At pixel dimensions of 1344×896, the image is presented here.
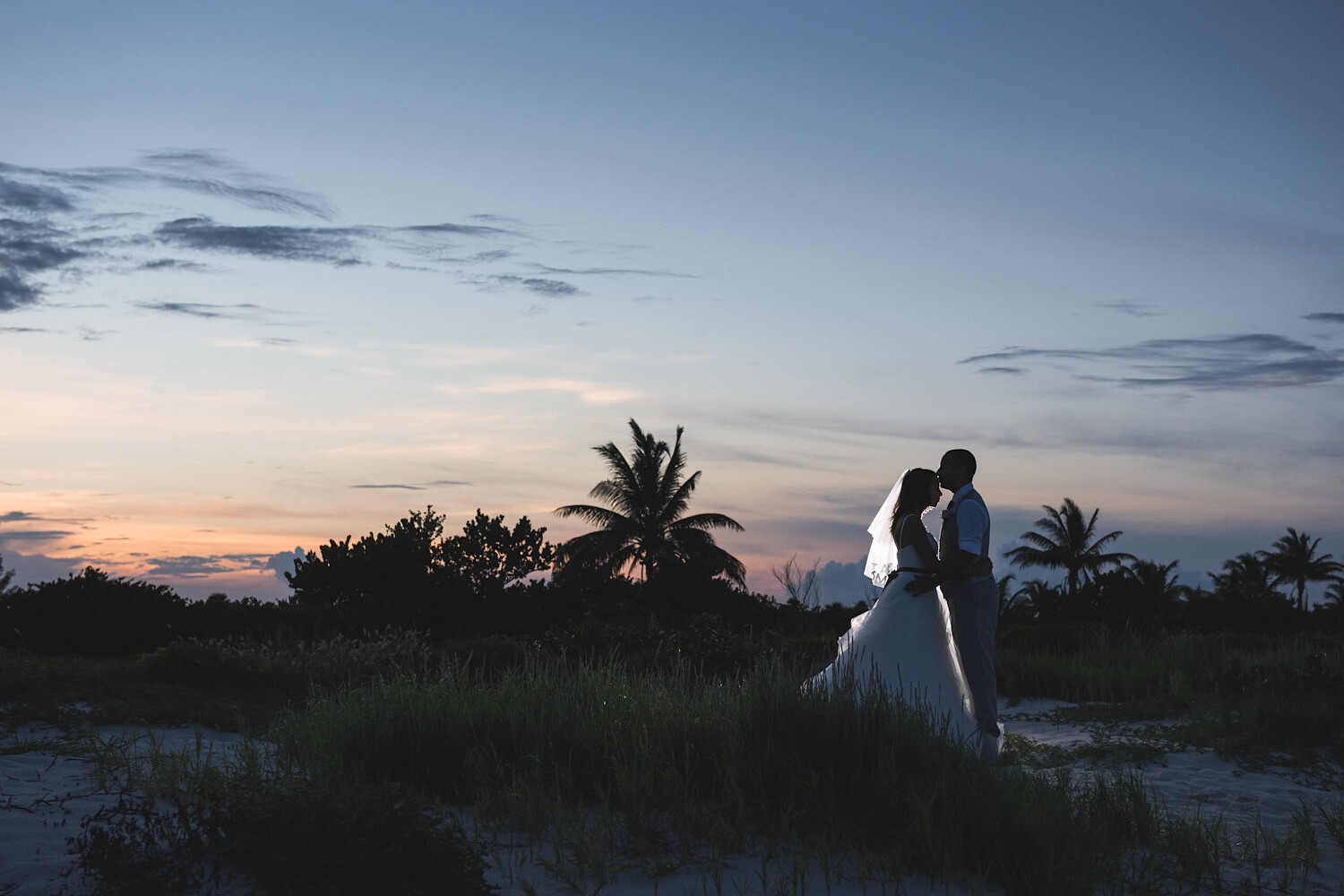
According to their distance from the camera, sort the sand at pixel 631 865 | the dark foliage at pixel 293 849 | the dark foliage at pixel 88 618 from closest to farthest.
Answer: the dark foliage at pixel 293 849
the sand at pixel 631 865
the dark foliage at pixel 88 618

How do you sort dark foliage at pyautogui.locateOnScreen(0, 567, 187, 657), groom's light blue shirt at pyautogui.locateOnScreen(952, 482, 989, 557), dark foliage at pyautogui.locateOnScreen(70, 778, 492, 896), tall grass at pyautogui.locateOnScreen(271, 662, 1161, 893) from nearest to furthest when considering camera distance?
dark foliage at pyautogui.locateOnScreen(70, 778, 492, 896), tall grass at pyautogui.locateOnScreen(271, 662, 1161, 893), groom's light blue shirt at pyautogui.locateOnScreen(952, 482, 989, 557), dark foliage at pyautogui.locateOnScreen(0, 567, 187, 657)

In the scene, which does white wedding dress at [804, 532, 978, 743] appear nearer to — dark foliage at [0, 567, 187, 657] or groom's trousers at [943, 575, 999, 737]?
groom's trousers at [943, 575, 999, 737]

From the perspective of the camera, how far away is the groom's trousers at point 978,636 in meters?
7.39

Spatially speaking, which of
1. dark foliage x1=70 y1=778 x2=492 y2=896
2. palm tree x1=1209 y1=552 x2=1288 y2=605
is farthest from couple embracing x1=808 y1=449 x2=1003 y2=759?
palm tree x1=1209 y1=552 x2=1288 y2=605

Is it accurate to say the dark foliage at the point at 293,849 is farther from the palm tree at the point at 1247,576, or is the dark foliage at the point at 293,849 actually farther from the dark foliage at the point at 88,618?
the palm tree at the point at 1247,576

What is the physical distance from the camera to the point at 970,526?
7.30 m

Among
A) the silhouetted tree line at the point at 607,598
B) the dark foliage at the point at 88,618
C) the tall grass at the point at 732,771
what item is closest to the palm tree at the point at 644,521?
the silhouetted tree line at the point at 607,598

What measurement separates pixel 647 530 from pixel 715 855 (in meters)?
39.4

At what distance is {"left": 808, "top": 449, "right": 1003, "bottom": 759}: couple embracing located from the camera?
24.0 feet

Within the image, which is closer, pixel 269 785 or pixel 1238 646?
pixel 269 785

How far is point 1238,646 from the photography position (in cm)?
1664

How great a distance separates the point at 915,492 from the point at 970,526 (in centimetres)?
53

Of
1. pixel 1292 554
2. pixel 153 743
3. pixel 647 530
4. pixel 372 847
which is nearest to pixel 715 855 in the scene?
pixel 372 847

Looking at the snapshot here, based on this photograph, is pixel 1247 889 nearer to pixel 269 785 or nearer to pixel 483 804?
pixel 483 804
